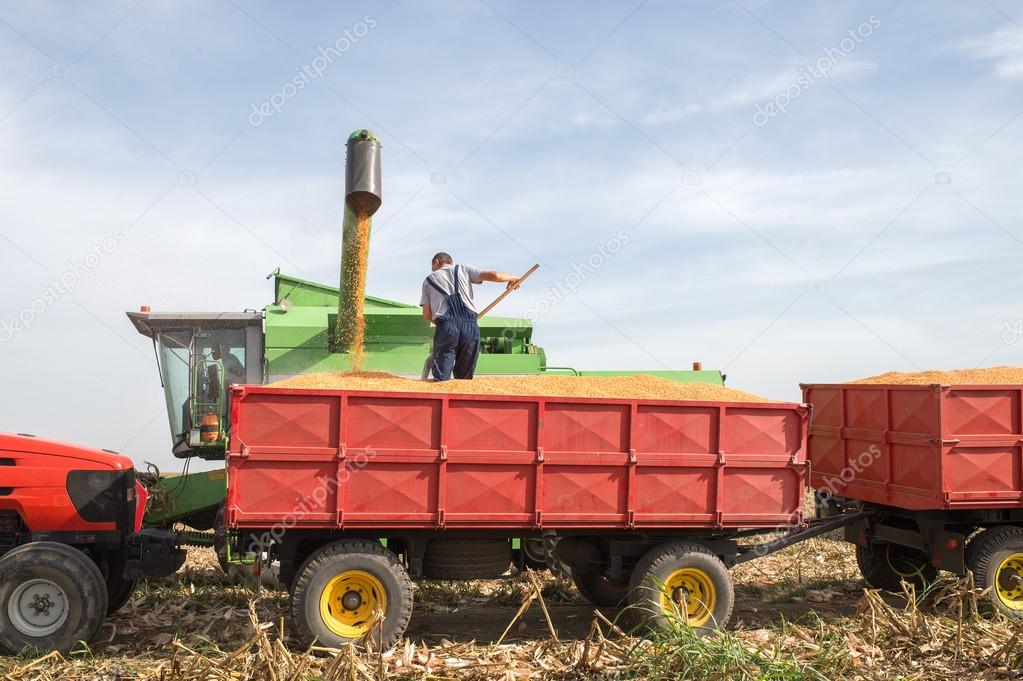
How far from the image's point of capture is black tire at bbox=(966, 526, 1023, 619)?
8.25 metres

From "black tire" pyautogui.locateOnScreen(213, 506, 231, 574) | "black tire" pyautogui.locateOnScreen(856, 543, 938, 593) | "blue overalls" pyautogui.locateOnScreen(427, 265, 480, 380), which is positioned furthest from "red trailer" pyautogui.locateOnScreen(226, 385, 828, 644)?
"black tire" pyautogui.locateOnScreen(856, 543, 938, 593)

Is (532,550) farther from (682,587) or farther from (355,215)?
(355,215)

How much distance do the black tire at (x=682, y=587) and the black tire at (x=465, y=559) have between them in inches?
44.8

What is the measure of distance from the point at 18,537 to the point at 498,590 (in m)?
4.67

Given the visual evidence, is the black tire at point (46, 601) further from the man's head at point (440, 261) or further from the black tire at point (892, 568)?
the black tire at point (892, 568)

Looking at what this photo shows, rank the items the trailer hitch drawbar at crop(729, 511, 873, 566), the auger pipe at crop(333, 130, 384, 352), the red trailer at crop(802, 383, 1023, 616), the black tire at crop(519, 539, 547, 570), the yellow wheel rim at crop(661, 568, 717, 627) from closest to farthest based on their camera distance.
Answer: the yellow wheel rim at crop(661, 568, 717, 627) → the black tire at crop(519, 539, 547, 570) → the trailer hitch drawbar at crop(729, 511, 873, 566) → the red trailer at crop(802, 383, 1023, 616) → the auger pipe at crop(333, 130, 384, 352)

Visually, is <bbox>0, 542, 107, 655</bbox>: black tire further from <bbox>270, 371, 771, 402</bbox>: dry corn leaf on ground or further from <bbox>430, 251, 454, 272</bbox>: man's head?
<bbox>430, 251, 454, 272</bbox>: man's head

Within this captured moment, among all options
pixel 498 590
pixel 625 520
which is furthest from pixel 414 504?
pixel 498 590

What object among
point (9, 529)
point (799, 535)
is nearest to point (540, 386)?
point (799, 535)

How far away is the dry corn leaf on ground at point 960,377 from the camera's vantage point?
8.84 metres

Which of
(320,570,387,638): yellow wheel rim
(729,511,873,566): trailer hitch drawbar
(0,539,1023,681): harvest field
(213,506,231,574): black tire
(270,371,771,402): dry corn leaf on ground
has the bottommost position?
(0,539,1023,681): harvest field

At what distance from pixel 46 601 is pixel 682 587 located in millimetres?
5121

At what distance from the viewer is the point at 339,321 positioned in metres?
10.8

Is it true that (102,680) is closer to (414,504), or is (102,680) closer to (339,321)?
(414,504)
